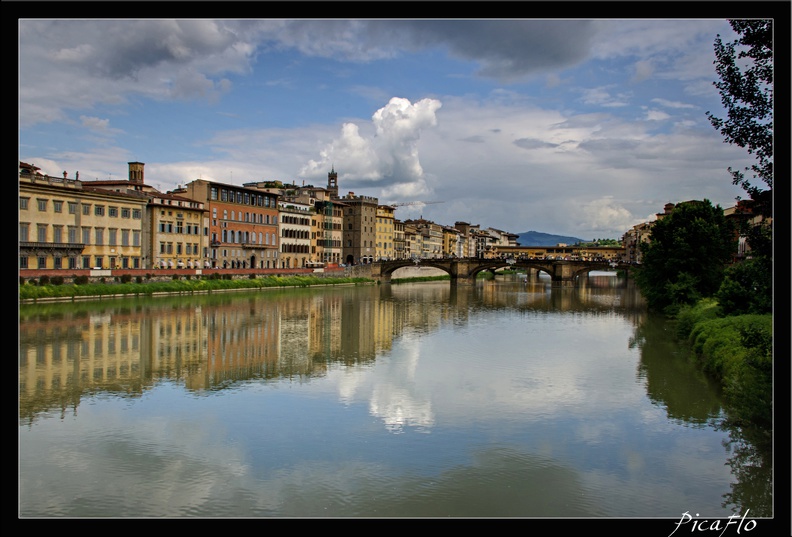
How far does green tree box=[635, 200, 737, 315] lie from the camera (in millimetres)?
28003

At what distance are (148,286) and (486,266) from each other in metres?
39.3

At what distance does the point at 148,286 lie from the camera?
123 feet

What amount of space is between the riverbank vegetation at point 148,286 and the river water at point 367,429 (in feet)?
34.3

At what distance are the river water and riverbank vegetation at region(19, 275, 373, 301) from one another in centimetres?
1046

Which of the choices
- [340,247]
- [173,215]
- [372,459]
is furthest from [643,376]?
[340,247]

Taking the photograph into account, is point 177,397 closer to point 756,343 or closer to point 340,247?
point 756,343

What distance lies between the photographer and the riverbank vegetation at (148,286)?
1227 inches

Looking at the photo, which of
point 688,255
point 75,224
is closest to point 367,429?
point 688,255

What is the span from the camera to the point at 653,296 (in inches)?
1268

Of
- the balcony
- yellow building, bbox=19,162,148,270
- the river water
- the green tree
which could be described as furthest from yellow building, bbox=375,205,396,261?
the river water
